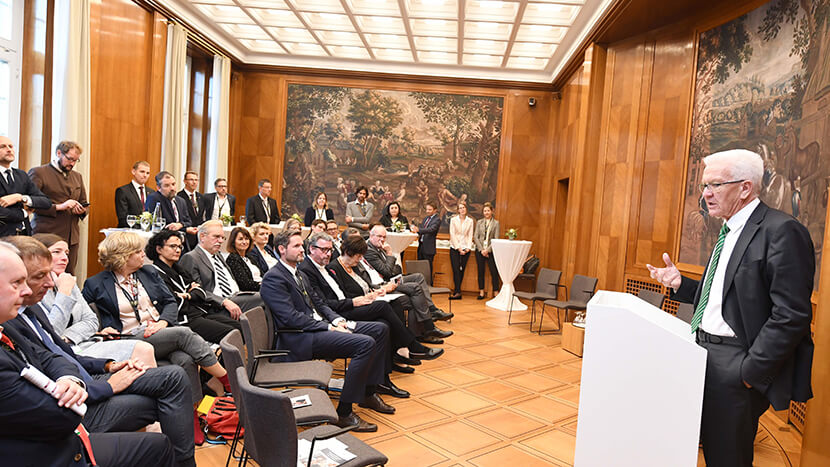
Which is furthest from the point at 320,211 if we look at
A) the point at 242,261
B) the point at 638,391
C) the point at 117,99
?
the point at 638,391

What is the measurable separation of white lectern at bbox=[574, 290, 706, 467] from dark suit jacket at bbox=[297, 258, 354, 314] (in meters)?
2.79

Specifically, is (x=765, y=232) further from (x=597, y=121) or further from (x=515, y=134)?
(x=515, y=134)

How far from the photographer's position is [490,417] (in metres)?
4.47

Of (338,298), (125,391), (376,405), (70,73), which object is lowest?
(376,405)

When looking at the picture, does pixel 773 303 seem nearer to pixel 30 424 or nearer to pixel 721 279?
pixel 721 279

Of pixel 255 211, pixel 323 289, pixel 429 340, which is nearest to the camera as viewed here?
pixel 323 289

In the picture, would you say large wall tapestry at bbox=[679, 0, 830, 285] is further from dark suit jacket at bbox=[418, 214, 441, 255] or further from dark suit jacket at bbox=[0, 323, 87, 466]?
dark suit jacket at bbox=[418, 214, 441, 255]

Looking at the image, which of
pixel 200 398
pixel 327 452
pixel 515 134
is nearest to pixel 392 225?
pixel 515 134

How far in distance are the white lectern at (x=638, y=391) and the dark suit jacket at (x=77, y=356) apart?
2.44 m

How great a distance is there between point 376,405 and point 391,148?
8342 millimetres

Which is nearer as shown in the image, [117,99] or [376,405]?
[376,405]

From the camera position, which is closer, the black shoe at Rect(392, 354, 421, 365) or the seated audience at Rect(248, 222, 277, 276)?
Answer: the black shoe at Rect(392, 354, 421, 365)

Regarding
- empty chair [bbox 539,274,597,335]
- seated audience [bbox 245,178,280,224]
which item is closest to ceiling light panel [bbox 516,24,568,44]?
empty chair [bbox 539,274,597,335]

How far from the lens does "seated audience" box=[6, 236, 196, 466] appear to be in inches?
101
